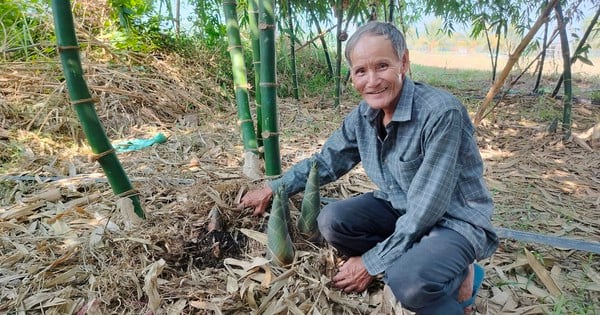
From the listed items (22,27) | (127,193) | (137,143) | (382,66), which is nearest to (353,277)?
(382,66)

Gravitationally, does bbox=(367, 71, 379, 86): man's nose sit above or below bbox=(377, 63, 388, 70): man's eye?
below

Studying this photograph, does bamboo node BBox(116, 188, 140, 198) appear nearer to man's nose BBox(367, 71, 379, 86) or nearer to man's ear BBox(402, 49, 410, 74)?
man's nose BBox(367, 71, 379, 86)

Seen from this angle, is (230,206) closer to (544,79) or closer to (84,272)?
(84,272)

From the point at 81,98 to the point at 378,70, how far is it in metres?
1.08

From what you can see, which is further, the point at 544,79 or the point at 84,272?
the point at 544,79

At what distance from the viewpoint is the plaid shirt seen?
1.17 m

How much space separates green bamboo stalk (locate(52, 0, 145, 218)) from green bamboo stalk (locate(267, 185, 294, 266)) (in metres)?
0.64

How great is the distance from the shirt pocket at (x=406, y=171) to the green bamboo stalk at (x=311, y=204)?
332 mm

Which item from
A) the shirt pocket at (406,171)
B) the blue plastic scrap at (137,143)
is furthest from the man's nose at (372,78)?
the blue plastic scrap at (137,143)

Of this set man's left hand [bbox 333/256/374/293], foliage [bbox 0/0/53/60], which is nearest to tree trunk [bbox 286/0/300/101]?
foliage [bbox 0/0/53/60]

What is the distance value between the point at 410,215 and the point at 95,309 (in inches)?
41.9

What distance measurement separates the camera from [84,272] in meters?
1.40

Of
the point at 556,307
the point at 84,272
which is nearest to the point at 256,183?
the point at 84,272

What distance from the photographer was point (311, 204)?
155 cm
